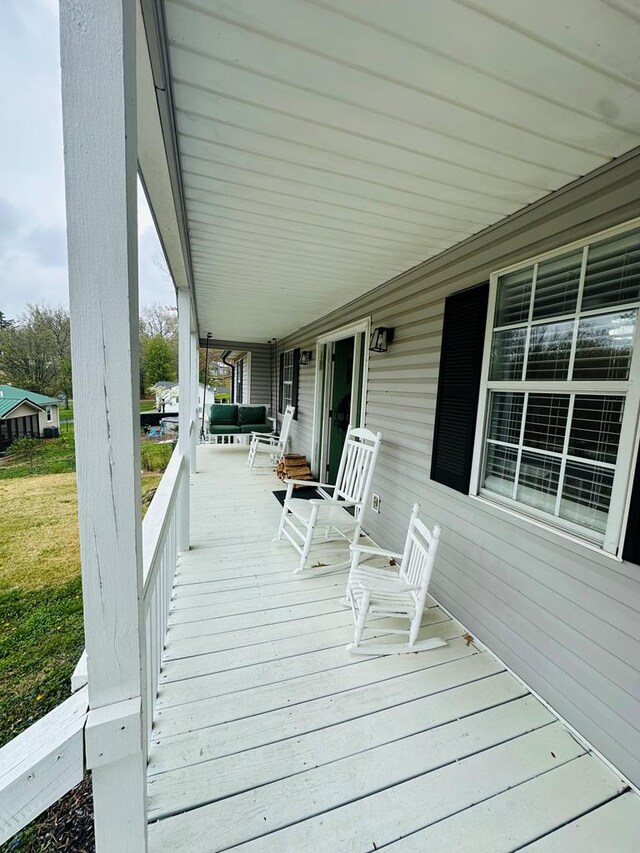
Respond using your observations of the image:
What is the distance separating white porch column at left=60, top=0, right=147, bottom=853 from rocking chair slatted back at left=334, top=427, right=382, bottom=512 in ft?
7.50

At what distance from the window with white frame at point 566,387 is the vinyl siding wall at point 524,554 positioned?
12cm

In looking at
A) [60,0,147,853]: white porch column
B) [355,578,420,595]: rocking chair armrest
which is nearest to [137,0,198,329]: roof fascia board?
[60,0,147,853]: white porch column

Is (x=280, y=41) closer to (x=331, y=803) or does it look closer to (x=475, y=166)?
(x=475, y=166)

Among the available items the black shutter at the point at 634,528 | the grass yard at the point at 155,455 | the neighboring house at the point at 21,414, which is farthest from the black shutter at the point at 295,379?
the black shutter at the point at 634,528

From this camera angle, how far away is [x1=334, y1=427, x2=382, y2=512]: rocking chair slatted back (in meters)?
3.01

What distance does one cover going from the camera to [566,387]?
170 cm

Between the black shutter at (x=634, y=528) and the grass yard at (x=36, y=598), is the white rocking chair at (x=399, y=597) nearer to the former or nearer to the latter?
the black shutter at (x=634, y=528)

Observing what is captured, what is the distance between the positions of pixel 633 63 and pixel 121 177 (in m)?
1.43

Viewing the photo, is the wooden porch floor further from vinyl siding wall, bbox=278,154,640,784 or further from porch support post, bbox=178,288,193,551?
porch support post, bbox=178,288,193,551

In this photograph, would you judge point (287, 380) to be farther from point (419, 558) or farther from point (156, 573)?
point (156, 573)

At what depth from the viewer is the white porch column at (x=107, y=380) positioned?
2.11ft

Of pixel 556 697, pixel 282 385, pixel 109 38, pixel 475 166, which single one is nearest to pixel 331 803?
pixel 556 697

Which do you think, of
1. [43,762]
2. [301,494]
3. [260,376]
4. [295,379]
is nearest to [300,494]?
[301,494]

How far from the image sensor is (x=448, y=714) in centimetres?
165
